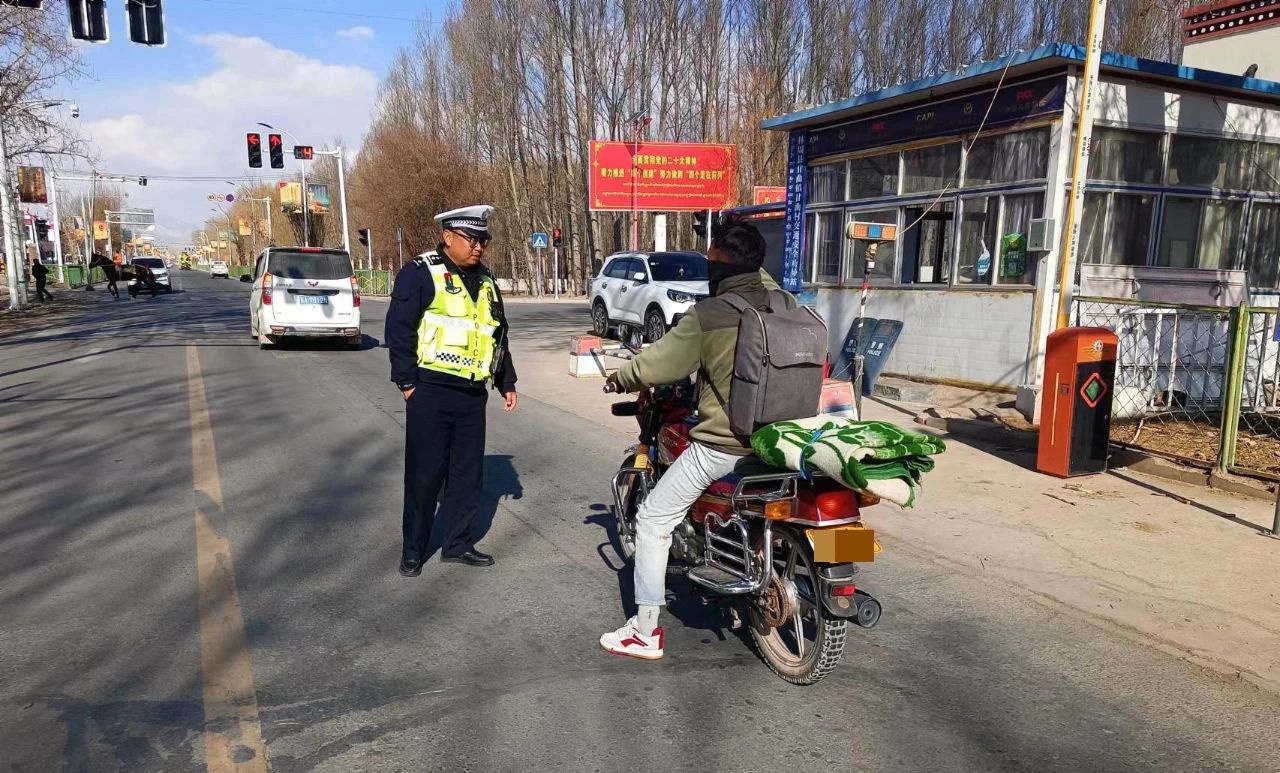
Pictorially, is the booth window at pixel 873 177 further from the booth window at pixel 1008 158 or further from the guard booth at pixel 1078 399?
the guard booth at pixel 1078 399

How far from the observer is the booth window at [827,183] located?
44.6 ft

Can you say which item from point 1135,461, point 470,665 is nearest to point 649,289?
point 1135,461

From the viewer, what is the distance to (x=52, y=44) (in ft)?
65.5

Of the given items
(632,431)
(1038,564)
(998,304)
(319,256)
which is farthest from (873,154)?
(319,256)

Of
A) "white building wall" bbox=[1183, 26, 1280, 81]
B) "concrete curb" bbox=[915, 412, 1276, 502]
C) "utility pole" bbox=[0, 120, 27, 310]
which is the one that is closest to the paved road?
"concrete curb" bbox=[915, 412, 1276, 502]

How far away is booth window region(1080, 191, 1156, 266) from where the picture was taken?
1056cm

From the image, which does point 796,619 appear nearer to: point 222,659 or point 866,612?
point 866,612

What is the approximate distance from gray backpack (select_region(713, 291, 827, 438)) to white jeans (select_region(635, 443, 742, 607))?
1.06ft

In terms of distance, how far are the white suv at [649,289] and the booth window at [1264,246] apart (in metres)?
8.24

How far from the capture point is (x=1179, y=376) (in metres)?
9.70

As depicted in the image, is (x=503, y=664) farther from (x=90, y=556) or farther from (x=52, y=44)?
(x=52, y=44)

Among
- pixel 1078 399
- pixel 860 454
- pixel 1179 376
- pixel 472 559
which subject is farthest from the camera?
pixel 1179 376

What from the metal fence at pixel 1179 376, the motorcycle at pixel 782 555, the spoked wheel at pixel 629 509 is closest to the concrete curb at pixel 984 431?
the metal fence at pixel 1179 376

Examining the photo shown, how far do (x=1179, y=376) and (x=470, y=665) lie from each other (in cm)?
931
